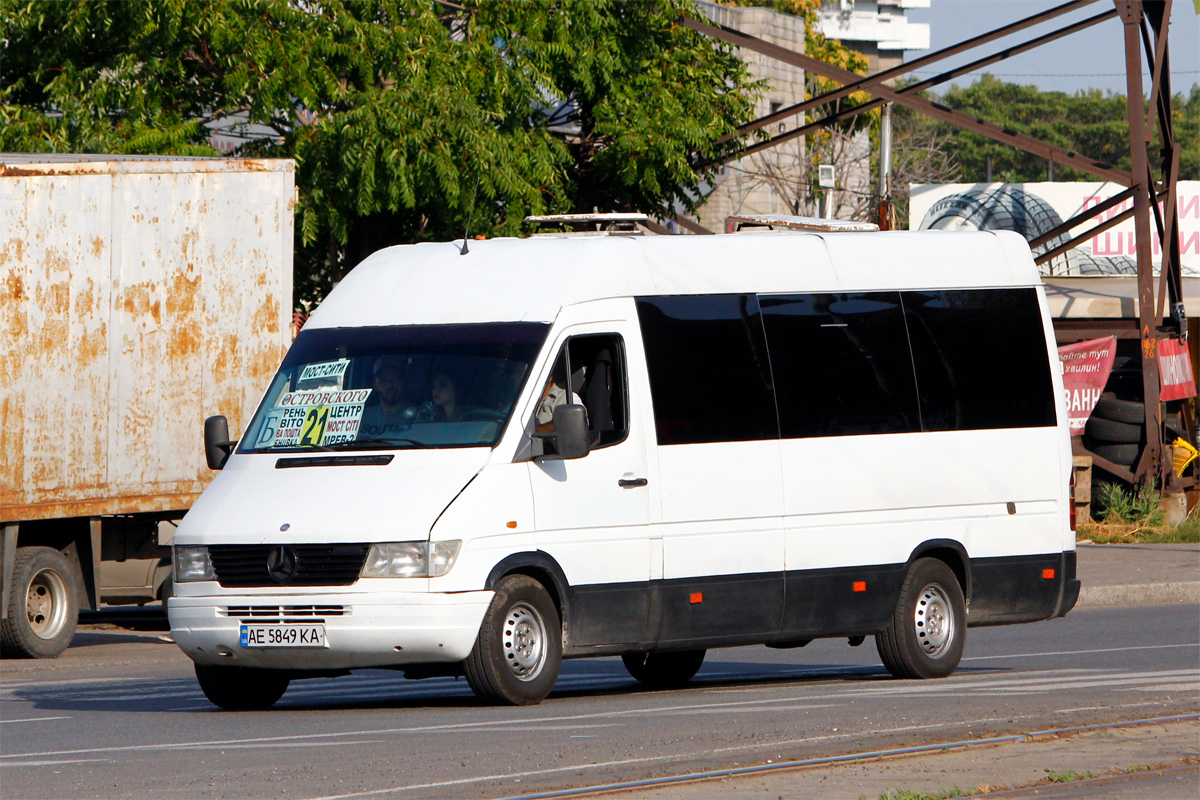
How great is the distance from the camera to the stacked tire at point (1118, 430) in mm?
25594

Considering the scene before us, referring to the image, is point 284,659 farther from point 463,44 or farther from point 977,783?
point 463,44

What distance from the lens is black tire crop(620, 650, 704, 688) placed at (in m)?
11.5

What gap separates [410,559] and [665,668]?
116 inches

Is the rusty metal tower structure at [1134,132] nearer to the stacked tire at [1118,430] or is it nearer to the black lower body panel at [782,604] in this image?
the stacked tire at [1118,430]

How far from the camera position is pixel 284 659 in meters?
9.30

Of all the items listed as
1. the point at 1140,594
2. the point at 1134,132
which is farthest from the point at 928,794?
the point at 1134,132

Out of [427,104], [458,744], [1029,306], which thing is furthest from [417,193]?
[458,744]

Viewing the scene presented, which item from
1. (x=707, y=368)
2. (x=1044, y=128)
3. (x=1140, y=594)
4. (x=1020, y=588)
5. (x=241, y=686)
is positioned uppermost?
(x=1044, y=128)

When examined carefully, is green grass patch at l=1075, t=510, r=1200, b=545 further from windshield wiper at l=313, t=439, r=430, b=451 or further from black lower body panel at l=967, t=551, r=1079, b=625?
windshield wiper at l=313, t=439, r=430, b=451

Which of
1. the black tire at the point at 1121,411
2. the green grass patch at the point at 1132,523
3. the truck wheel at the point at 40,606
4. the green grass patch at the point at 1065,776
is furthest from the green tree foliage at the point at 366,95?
the green grass patch at the point at 1065,776

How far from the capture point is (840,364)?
1118cm

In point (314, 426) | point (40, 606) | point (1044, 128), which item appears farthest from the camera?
point (1044, 128)

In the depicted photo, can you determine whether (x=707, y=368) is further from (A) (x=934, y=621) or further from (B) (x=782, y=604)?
(A) (x=934, y=621)

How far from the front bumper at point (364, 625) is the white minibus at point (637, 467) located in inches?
0.5
